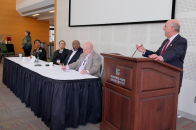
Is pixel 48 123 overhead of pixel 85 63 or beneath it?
beneath

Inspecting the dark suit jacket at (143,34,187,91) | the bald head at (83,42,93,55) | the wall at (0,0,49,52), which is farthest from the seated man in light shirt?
the wall at (0,0,49,52)

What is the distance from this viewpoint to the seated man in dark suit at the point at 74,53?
15.0 ft

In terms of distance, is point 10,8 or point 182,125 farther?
point 10,8

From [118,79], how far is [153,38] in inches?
72.1

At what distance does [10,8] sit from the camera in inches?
469

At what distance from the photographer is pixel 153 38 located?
3475 mm

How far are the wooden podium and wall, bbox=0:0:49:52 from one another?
11.7 metres

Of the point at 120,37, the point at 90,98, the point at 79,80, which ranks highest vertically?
the point at 120,37

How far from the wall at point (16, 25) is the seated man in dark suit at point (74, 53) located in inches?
349

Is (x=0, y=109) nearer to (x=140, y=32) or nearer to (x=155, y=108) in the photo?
(x=155, y=108)

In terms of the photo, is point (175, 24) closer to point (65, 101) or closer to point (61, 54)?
point (65, 101)

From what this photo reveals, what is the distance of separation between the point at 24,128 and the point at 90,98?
0.97 m

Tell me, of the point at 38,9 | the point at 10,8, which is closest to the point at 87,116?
the point at 38,9

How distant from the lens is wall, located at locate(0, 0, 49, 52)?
11742mm
